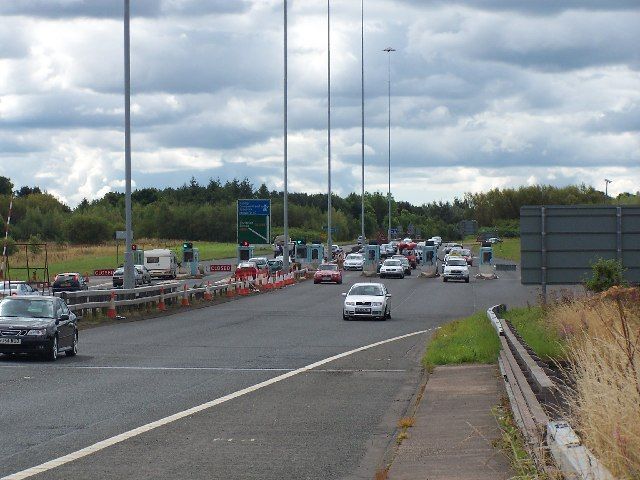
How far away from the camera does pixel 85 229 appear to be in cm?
13912

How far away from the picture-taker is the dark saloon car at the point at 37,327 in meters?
24.9

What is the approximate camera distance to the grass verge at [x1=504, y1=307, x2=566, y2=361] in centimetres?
2211

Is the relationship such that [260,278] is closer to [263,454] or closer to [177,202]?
[263,454]

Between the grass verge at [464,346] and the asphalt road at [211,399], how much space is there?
0.59 m

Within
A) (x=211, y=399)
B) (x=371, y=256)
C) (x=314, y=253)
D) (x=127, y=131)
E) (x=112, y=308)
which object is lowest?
(x=211, y=399)

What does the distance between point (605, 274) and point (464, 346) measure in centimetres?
672

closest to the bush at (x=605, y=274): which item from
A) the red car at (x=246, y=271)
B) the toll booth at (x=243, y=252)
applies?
the red car at (x=246, y=271)

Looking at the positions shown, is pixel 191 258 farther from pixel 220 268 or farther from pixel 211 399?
pixel 211 399

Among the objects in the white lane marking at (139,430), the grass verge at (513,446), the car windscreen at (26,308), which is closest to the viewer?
the grass verge at (513,446)

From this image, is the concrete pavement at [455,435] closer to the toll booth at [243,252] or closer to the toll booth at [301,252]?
the toll booth at [243,252]

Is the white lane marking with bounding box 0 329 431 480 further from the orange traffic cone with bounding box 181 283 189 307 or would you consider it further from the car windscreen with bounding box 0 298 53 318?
the orange traffic cone with bounding box 181 283 189 307

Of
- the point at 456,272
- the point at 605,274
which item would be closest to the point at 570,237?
the point at 605,274

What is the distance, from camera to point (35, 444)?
1365 centimetres

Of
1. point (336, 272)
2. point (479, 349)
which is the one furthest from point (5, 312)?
point (336, 272)
